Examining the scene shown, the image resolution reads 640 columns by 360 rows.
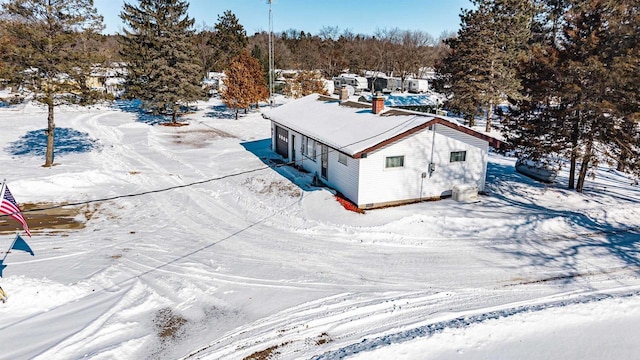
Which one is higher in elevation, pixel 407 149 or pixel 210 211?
pixel 407 149

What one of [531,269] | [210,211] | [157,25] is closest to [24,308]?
[210,211]

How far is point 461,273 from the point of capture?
12641 millimetres

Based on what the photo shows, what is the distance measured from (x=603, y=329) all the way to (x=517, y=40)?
30.6 metres

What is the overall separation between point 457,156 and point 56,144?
1116 inches

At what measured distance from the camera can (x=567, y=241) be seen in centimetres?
1515

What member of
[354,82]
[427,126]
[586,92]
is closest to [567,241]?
[427,126]

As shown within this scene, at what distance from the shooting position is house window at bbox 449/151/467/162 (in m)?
19.2

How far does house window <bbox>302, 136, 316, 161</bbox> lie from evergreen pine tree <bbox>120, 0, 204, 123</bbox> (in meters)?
21.2

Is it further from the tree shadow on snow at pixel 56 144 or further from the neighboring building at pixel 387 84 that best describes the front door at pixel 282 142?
the neighboring building at pixel 387 84

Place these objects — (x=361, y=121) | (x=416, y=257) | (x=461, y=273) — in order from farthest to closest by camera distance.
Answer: (x=361, y=121) → (x=416, y=257) → (x=461, y=273)

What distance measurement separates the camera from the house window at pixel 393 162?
18.0 metres

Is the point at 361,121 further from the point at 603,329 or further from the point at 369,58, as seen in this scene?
the point at 369,58

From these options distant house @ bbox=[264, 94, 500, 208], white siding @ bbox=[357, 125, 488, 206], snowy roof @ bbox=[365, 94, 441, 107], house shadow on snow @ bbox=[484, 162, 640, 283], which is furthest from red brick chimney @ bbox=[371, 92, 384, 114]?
snowy roof @ bbox=[365, 94, 441, 107]

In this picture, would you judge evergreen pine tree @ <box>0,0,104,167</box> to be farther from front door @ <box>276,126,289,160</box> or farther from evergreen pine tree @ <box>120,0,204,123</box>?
evergreen pine tree @ <box>120,0,204,123</box>
